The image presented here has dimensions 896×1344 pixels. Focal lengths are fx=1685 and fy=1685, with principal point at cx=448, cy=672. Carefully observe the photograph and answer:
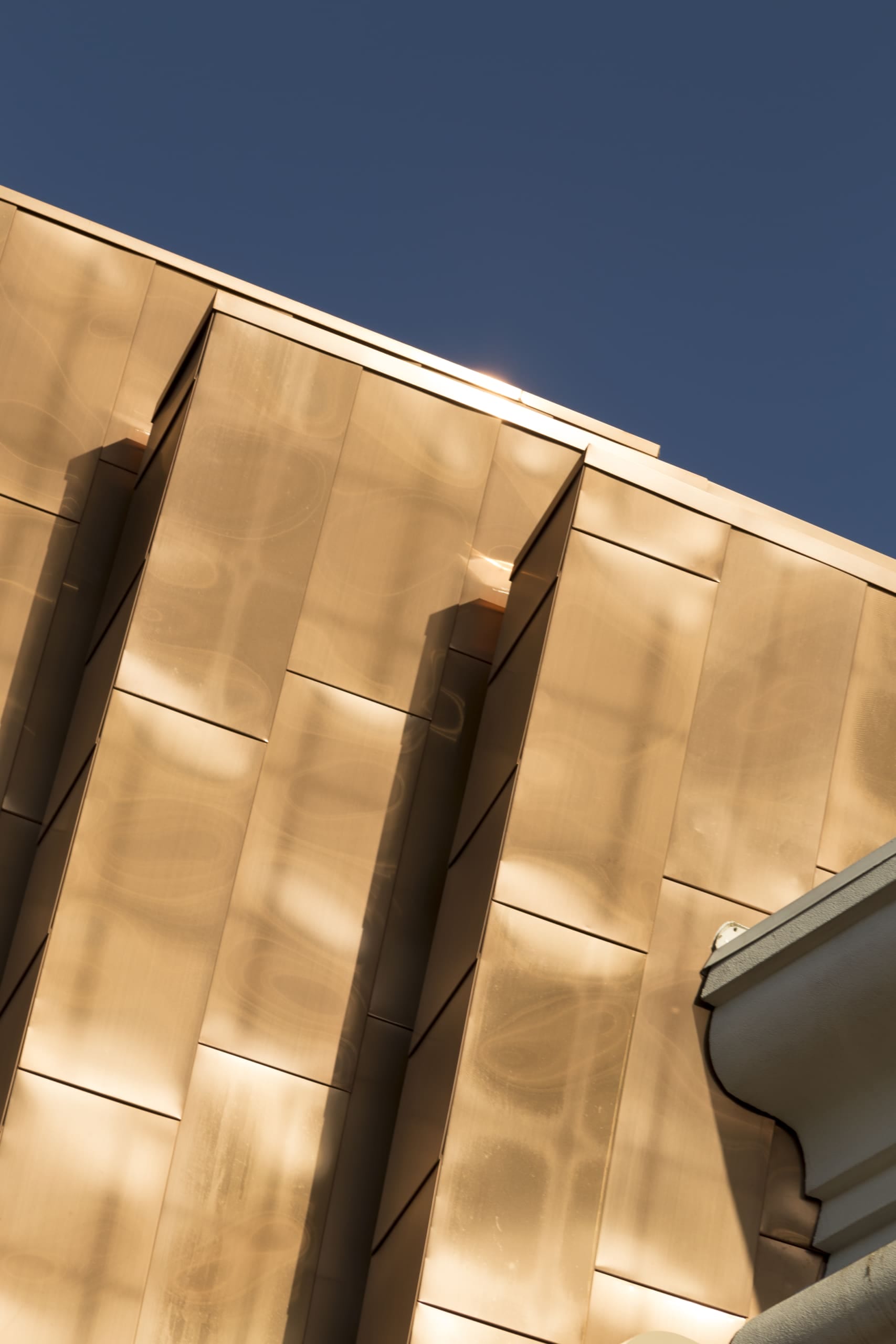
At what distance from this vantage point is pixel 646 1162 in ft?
31.3

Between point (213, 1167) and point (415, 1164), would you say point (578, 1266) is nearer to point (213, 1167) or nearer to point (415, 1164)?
point (415, 1164)

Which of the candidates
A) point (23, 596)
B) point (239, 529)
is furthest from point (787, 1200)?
point (23, 596)

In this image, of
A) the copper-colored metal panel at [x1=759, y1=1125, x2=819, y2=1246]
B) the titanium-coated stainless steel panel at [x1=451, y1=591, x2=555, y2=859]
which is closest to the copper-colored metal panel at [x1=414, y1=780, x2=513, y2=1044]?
the titanium-coated stainless steel panel at [x1=451, y1=591, x2=555, y2=859]

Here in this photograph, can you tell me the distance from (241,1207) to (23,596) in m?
4.20

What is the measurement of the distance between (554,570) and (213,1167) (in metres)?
4.16

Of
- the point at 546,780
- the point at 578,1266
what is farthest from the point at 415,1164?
the point at 546,780

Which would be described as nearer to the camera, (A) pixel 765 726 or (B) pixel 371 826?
(B) pixel 371 826

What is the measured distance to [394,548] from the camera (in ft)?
36.7

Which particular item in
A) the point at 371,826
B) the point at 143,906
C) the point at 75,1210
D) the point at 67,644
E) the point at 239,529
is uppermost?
the point at 239,529

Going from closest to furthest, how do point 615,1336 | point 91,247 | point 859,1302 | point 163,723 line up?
1. point 859,1302
2. point 615,1336
3. point 163,723
4. point 91,247

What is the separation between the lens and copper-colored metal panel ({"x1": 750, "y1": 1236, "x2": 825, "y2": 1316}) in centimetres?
952

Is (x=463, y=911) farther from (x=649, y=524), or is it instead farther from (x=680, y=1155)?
(x=649, y=524)

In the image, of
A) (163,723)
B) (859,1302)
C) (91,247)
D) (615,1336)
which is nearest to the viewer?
(859,1302)

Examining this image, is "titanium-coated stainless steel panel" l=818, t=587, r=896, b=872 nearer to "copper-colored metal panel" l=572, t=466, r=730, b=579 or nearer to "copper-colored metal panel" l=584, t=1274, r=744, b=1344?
"copper-colored metal panel" l=572, t=466, r=730, b=579
